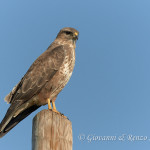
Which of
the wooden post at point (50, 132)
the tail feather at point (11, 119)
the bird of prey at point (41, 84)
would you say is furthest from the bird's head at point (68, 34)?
the wooden post at point (50, 132)

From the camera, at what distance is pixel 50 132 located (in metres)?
3.52

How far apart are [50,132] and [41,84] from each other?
2.64 metres

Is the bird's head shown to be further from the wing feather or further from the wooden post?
the wooden post

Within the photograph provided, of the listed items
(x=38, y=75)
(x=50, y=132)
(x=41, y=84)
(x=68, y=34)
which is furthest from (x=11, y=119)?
(x=68, y=34)

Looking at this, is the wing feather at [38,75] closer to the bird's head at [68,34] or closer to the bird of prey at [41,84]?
the bird of prey at [41,84]

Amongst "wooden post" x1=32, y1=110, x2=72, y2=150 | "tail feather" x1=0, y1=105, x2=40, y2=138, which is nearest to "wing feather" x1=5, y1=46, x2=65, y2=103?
"tail feather" x1=0, y1=105, x2=40, y2=138

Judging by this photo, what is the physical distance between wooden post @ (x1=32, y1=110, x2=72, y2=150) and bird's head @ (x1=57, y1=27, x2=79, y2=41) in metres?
3.66

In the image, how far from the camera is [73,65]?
6328mm

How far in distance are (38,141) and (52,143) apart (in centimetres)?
16

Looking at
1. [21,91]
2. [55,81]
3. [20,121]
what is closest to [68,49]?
[55,81]

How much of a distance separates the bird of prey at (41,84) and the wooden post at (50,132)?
1.88m

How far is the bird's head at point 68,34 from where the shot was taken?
23.8ft

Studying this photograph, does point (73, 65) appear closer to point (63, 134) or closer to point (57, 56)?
point (57, 56)

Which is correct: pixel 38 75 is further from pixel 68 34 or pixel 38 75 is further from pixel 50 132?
pixel 50 132
